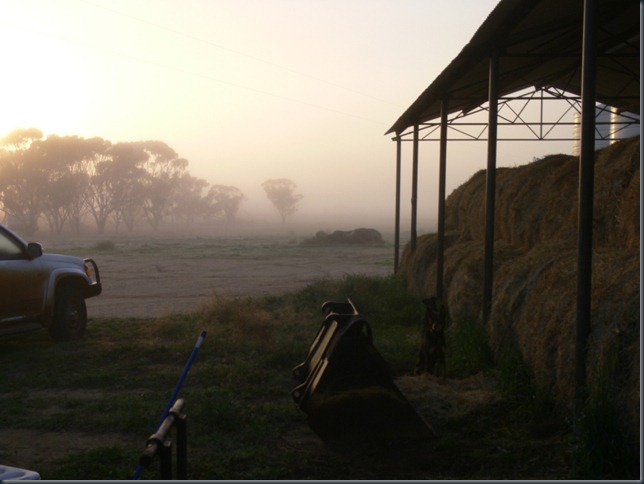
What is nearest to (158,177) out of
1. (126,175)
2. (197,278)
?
(126,175)

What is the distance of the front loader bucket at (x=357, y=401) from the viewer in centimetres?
634

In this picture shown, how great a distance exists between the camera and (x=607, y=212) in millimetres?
7809

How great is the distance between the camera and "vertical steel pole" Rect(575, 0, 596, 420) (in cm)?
587

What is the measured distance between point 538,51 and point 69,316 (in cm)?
854

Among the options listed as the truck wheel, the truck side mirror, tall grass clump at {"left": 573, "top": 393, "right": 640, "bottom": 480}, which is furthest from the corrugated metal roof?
the truck wheel

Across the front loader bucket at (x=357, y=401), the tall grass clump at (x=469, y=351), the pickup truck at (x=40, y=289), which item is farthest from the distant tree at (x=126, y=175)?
the front loader bucket at (x=357, y=401)

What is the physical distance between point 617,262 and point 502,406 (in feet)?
5.83

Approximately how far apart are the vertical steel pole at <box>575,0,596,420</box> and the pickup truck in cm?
776

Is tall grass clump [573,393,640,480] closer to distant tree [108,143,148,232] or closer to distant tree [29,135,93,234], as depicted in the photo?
distant tree [29,135,93,234]

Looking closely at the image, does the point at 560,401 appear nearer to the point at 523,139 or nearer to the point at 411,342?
the point at 411,342

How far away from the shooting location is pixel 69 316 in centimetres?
1195

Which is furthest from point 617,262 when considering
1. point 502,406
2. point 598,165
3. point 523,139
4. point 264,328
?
point 523,139

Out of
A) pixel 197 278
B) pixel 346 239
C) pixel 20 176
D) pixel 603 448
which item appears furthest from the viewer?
pixel 20 176

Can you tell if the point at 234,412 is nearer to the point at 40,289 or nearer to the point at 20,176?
the point at 40,289
